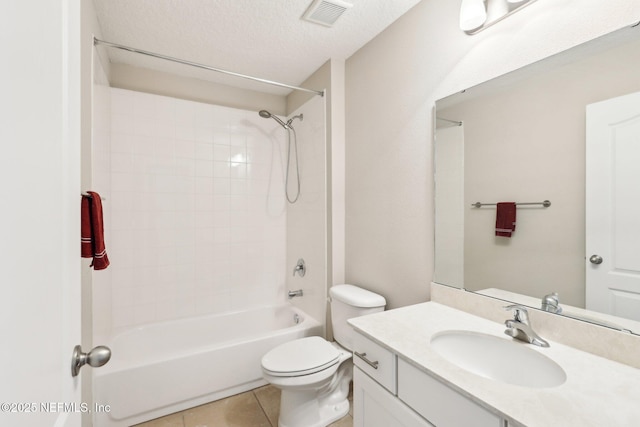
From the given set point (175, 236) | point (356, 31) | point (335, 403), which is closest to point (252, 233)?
point (175, 236)

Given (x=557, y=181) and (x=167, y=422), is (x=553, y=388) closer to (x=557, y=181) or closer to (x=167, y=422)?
(x=557, y=181)

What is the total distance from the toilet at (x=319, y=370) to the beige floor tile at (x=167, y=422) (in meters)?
0.65

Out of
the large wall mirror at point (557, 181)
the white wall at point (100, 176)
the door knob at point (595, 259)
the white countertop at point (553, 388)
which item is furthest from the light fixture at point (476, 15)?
the white wall at point (100, 176)

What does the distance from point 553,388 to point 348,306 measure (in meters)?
1.18

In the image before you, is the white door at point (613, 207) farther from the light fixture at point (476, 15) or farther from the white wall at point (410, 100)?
the light fixture at point (476, 15)

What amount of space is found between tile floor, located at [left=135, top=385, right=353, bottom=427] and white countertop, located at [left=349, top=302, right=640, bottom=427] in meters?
1.08

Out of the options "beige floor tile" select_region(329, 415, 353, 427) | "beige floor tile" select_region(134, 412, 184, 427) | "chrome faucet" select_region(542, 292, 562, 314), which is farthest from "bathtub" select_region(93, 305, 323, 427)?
"chrome faucet" select_region(542, 292, 562, 314)

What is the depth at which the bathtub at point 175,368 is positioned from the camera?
1.64 meters

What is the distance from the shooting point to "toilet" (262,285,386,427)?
154cm

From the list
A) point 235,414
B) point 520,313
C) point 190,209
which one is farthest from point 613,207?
point 190,209

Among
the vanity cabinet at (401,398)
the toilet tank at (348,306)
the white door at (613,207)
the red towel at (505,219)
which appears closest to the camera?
the vanity cabinet at (401,398)

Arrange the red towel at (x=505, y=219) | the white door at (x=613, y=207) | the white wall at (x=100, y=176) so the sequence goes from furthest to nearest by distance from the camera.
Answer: the white wall at (x=100, y=176), the red towel at (x=505, y=219), the white door at (x=613, y=207)
